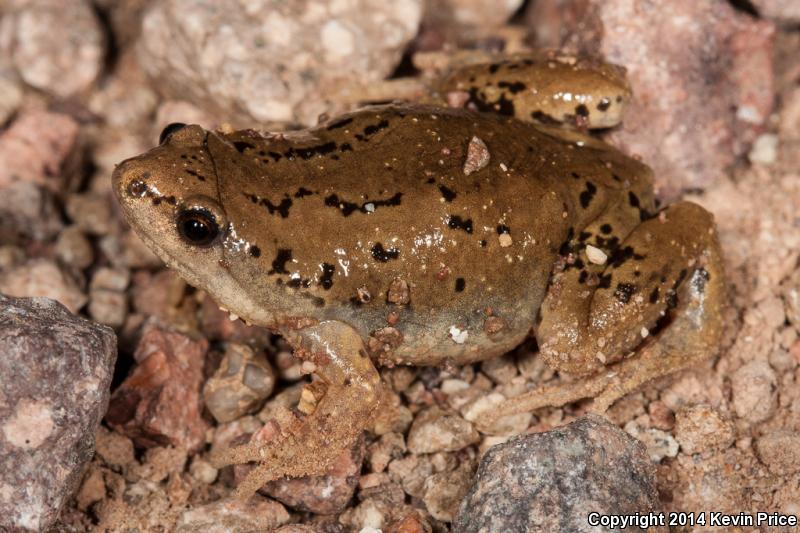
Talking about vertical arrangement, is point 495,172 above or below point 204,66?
above

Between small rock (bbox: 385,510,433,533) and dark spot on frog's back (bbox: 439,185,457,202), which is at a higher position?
dark spot on frog's back (bbox: 439,185,457,202)

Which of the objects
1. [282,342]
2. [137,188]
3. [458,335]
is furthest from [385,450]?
[137,188]

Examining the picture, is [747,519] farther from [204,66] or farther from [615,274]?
[204,66]

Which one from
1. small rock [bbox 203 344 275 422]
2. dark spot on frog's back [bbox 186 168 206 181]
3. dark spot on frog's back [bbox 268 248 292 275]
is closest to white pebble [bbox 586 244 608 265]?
dark spot on frog's back [bbox 268 248 292 275]

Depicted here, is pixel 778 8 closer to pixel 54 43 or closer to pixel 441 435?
pixel 441 435

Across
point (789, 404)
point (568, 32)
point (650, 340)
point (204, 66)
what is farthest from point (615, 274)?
point (204, 66)

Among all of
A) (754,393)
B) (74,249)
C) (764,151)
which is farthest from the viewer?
(764,151)

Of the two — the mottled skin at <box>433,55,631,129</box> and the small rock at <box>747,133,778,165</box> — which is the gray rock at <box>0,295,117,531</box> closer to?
the mottled skin at <box>433,55,631,129</box>
